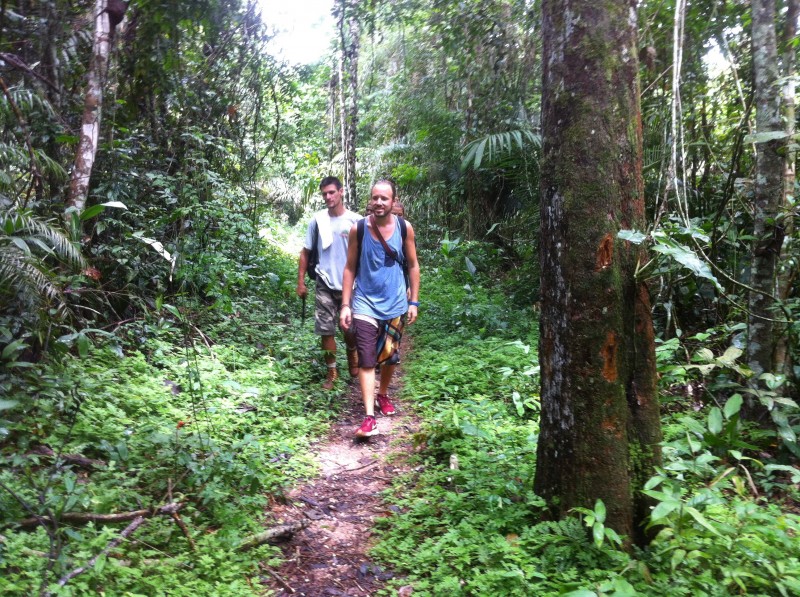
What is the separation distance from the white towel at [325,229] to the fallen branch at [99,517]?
318cm

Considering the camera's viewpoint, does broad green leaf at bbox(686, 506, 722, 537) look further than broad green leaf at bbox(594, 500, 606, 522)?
No

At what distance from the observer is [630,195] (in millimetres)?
2570

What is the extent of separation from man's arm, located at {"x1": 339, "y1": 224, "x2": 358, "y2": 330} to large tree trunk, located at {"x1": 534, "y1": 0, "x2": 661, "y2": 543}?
91.0 inches

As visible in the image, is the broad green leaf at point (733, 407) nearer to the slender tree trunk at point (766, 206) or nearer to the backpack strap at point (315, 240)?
the slender tree trunk at point (766, 206)

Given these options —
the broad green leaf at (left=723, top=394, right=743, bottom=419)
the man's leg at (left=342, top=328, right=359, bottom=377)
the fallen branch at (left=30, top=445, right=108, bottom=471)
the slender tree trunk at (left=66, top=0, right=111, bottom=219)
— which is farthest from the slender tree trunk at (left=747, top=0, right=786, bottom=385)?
the slender tree trunk at (left=66, top=0, right=111, bottom=219)

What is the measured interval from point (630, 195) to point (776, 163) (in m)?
1.66

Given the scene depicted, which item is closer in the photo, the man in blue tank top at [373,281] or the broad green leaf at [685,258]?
the broad green leaf at [685,258]

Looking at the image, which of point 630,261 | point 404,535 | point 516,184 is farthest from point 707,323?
point 516,184

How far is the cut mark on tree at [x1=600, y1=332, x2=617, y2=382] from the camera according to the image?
2.52 meters

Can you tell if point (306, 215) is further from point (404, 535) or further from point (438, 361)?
point (404, 535)

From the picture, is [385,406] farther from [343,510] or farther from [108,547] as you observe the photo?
[108,547]

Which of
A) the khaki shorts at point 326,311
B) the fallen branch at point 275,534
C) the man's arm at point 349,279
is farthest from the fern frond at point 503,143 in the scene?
the fallen branch at point 275,534

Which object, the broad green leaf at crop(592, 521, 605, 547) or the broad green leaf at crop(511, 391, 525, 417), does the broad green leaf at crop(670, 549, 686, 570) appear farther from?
the broad green leaf at crop(511, 391, 525, 417)

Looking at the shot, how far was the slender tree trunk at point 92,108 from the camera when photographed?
16.2ft
